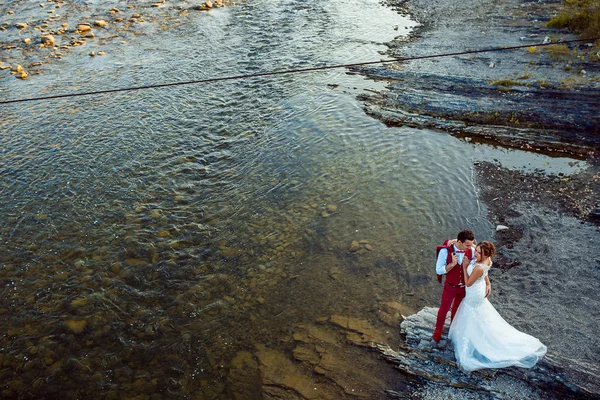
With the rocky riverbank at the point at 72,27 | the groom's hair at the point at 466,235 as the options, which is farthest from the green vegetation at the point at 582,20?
A: the rocky riverbank at the point at 72,27

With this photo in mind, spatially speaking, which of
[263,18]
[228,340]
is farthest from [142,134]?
[263,18]

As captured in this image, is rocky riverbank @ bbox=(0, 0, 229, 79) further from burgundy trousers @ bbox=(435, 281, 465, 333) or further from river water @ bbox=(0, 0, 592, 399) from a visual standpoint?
burgundy trousers @ bbox=(435, 281, 465, 333)

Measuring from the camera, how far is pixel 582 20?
24672 mm

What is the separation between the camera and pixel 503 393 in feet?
26.9

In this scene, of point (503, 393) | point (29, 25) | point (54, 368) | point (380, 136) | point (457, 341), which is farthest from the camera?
point (29, 25)

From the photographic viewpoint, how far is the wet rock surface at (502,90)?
1755 cm

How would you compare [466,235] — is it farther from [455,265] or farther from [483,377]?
[483,377]

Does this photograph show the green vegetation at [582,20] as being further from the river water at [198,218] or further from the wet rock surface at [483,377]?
the wet rock surface at [483,377]

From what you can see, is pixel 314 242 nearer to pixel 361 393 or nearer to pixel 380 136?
Result: pixel 361 393

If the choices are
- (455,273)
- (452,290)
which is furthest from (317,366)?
(455,273)

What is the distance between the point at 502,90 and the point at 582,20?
402 inches

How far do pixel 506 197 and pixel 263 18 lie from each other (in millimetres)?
27756

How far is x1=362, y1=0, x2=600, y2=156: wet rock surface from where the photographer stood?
57.6ft

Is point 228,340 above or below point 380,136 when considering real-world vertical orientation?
below
